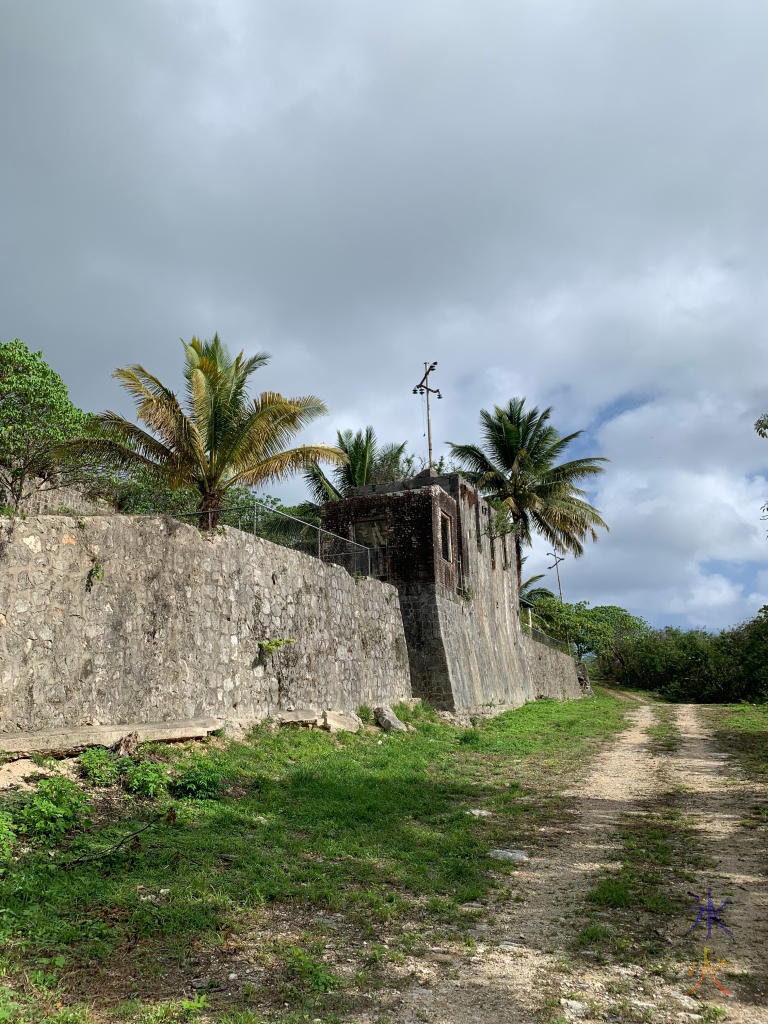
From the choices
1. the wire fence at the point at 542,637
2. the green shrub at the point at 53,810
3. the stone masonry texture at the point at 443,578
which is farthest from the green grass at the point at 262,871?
the wire fence at the point at 542,637

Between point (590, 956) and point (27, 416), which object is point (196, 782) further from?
point (27, 416)

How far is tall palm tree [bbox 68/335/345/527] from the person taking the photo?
14.7 meters

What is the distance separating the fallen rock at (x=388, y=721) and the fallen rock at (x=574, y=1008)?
10.5 m

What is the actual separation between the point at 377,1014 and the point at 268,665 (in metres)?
8.58

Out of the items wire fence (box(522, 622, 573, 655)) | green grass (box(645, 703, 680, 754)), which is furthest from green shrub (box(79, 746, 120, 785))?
wire fence (box(522, 622, 573, 655))

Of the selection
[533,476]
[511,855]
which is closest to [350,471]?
[533,476]

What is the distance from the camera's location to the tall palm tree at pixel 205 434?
14734 millimetres

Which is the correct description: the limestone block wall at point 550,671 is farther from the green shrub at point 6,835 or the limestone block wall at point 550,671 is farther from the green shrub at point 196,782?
the green shrub at point 6,835

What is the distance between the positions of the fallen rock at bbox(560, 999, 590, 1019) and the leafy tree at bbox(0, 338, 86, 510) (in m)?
17.2

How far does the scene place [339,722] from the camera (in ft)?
42.2

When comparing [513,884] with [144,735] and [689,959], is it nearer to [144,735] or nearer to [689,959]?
[689,959]

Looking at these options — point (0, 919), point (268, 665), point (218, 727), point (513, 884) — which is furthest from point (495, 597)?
point (0, 919)

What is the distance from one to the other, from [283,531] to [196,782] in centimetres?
856

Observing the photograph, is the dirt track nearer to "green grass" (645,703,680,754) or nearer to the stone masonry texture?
"green grass" (645,703,680,754)
